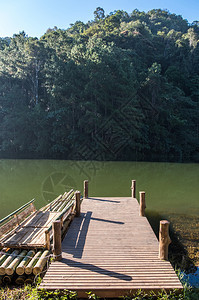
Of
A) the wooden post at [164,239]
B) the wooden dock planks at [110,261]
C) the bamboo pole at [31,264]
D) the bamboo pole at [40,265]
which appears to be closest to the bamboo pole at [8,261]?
the bamboo pole at [31,264]

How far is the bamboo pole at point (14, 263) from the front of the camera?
3.89 metres

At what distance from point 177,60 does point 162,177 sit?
2631cm

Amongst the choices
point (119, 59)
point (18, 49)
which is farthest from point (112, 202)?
point (18, 49)

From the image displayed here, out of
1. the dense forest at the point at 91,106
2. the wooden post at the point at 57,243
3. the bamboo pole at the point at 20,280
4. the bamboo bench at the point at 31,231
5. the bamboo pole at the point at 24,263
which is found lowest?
the bamboo pole at the point at 20,280

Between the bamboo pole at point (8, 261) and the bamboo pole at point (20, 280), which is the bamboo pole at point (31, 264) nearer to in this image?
the bamboo pole at point (20, 280)

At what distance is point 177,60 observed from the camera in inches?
1382

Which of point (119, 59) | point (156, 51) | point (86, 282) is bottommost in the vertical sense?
point (86, 282)

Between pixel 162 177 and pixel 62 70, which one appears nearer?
pixel 162 177

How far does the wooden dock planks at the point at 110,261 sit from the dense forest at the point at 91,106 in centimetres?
1943

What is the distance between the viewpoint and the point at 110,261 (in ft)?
12.7

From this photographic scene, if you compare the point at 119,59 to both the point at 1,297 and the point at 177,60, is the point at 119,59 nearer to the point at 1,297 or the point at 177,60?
the point at 177,60

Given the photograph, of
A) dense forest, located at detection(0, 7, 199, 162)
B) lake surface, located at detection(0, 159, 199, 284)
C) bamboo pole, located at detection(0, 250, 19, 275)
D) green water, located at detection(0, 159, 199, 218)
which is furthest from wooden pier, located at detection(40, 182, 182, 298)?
dense forest, located at detection(0, 7, 199, 162)

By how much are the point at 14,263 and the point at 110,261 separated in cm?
170

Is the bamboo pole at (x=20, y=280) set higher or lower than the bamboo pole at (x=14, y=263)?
lower
